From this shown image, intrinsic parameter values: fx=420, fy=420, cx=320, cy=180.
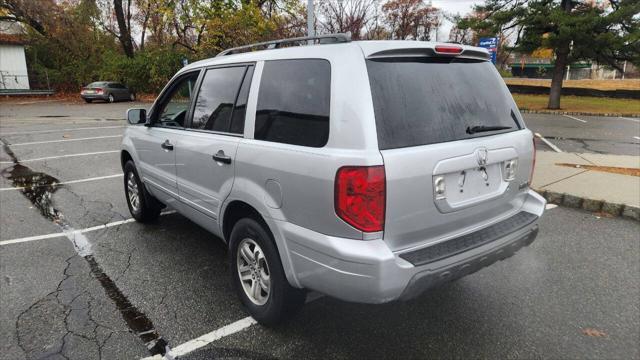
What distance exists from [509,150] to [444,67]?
710mm

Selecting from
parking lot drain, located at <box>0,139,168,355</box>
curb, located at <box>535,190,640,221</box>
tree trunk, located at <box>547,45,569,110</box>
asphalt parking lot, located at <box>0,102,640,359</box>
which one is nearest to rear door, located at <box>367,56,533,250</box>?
asphalt parking lot, located at <box>0,102,640,359</box>

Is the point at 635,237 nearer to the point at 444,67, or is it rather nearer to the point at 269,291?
the point at 444,67

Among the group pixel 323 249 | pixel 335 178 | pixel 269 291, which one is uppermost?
pixel 335 178

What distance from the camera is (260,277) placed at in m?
2.92

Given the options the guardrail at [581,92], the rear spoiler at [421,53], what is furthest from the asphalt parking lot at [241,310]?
the guardrail at [581,92]

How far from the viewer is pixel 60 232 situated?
4746mm

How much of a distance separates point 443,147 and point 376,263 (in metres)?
0.79

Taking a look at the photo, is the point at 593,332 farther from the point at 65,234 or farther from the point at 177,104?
the point at 65,234

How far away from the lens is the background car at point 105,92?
26.1 m

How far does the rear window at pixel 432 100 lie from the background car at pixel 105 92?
91.3 feet

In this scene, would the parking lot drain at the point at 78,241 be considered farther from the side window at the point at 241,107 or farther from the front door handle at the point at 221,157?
the side window at the point at 241,107

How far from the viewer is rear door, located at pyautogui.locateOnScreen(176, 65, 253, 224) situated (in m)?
3.02

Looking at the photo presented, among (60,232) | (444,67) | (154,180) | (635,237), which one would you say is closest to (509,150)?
(444,67)

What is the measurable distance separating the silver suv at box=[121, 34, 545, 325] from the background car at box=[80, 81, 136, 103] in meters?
26.6
